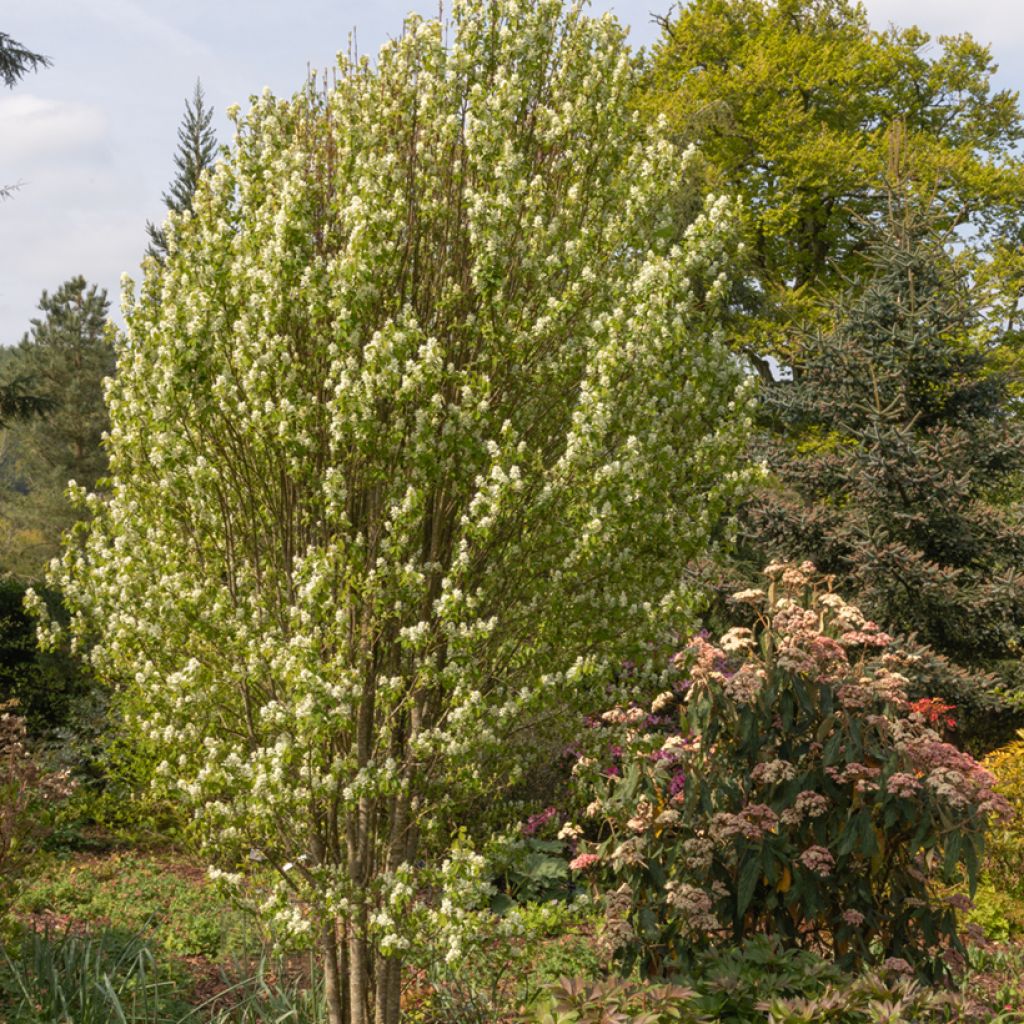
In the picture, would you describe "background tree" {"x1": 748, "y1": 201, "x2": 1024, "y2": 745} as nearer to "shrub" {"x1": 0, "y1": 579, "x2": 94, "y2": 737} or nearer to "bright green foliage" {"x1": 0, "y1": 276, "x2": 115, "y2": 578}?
"shrub" {"x1": 0, "y1": 579, "x2": 94, "y2": 737}

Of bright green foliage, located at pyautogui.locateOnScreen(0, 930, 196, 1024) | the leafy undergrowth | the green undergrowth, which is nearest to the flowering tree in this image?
the leafy undergrowth

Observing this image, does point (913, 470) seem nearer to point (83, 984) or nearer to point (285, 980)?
point (285, 980)

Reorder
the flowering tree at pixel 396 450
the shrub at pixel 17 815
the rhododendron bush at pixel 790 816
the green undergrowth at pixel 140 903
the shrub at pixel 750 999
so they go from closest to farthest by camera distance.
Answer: the shrub at pixel 750 999, the flowering tree at pixel 396 450, the rhododendron bush at pixel 790 816, the shrub at pixel 17 815, the green undergrowth at pixel 140 903

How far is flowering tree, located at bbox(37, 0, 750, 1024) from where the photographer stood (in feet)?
15.2

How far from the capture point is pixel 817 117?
23375 mm

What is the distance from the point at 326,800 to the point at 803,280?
2138 centimetres

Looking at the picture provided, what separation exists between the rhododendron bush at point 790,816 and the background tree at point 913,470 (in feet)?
19.2

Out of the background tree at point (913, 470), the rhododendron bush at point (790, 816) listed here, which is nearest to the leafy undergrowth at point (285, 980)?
the rhododendron bush at point (790, 816)

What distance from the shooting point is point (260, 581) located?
213 inches

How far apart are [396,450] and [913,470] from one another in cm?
819

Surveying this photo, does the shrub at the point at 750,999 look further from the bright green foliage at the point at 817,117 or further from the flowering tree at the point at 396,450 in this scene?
the bright green foliage at the point at 817,117

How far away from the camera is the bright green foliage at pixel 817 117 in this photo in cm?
2159

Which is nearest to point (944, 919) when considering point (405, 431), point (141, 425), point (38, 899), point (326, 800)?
point (326, 800)

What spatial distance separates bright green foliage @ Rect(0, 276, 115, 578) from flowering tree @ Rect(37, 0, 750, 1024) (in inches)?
923
